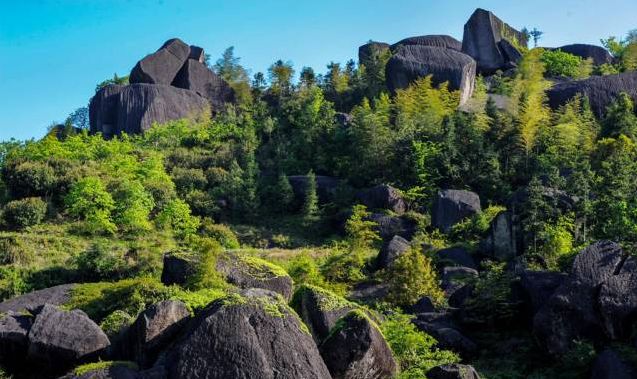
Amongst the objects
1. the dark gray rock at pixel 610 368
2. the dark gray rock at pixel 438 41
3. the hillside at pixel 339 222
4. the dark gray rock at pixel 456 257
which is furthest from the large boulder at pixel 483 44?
the dark gray rock at pixel 610 368

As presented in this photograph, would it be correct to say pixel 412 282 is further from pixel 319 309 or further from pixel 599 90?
pixel 599 90

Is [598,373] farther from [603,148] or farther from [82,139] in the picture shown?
[82,139]

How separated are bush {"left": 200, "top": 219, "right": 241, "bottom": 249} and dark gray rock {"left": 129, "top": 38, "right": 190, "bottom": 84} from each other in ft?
86.8

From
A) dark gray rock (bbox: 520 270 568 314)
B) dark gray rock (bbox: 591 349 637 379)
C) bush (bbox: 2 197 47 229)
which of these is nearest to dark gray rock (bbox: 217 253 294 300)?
dark gray rock (bbox: 520 270 568 314)

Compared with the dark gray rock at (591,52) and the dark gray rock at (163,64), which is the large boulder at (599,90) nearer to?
the dark gray rock at (591,52)

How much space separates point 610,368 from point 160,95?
148ft

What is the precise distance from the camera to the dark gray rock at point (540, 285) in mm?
21148

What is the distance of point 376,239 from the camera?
34.7m

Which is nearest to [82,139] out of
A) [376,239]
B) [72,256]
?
[72,256]

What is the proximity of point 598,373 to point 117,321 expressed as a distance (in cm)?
1189

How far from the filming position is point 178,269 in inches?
841

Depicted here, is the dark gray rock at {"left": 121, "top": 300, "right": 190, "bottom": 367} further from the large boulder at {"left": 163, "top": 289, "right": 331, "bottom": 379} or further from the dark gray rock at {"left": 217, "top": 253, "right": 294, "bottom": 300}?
the dark gray rock at {"left": 217, "top": 253, "right": 294, "bottom": 300}

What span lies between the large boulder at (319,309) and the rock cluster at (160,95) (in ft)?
128

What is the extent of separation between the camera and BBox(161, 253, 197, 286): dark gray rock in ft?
68.9
